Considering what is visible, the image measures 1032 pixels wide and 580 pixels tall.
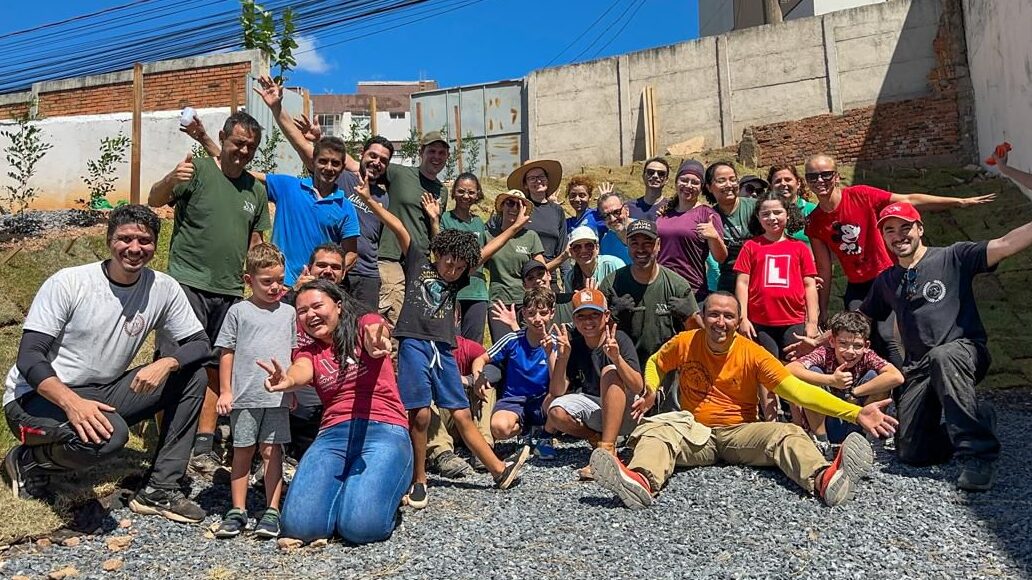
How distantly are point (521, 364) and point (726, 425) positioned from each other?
4.80 ft

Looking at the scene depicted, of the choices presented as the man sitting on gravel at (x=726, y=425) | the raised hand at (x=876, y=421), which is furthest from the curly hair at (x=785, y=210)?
the raised hand at (x=876, y=421)

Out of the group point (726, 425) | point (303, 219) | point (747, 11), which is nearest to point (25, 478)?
point (303, 219)

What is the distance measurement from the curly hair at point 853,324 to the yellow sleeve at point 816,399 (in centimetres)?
65

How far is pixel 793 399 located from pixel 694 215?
1.83m

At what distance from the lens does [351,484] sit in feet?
11.8

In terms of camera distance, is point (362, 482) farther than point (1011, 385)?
No

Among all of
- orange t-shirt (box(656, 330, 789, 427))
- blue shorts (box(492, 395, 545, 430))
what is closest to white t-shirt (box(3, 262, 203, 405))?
blue shorts (box(492, 395, 545, 430))

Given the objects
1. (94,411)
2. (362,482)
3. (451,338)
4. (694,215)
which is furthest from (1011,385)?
(94,411)

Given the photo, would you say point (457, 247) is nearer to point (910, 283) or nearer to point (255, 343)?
point (255, 343)

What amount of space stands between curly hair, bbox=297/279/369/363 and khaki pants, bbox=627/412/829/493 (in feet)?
5.53

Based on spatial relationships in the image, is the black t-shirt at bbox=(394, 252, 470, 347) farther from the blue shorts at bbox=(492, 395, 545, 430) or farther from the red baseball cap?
the red baseball cap

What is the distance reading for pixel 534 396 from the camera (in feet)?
16.8

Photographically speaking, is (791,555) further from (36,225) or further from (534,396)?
(36,225)

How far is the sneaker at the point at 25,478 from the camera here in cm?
383
